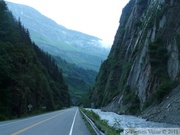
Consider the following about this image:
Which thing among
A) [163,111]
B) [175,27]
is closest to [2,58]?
[163,111]

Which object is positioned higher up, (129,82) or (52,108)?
(129,82)

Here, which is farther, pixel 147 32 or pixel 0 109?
pixel 147 32

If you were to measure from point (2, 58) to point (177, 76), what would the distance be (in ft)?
72.0

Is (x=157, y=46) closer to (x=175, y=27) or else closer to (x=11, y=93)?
(x=175, y=27)

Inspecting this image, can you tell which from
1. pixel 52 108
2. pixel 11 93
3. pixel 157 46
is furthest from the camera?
pixel 52 108

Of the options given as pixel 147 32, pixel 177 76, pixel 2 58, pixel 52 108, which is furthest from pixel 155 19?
pixel 52 108

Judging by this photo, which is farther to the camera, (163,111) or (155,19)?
(155,19)

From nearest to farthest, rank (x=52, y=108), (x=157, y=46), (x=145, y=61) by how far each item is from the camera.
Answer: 1. (x=157, y=46)
2. (x=145, y=61)
3. (x=52, y=108)

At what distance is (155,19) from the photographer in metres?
52.5

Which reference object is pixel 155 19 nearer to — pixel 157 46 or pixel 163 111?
pixel 157 46

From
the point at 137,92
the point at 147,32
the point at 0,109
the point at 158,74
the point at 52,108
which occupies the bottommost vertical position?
the point at 52,108

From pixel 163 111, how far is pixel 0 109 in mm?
19575

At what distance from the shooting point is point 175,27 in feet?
143

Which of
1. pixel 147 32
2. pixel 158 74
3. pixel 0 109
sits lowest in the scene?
pixel 0 109
